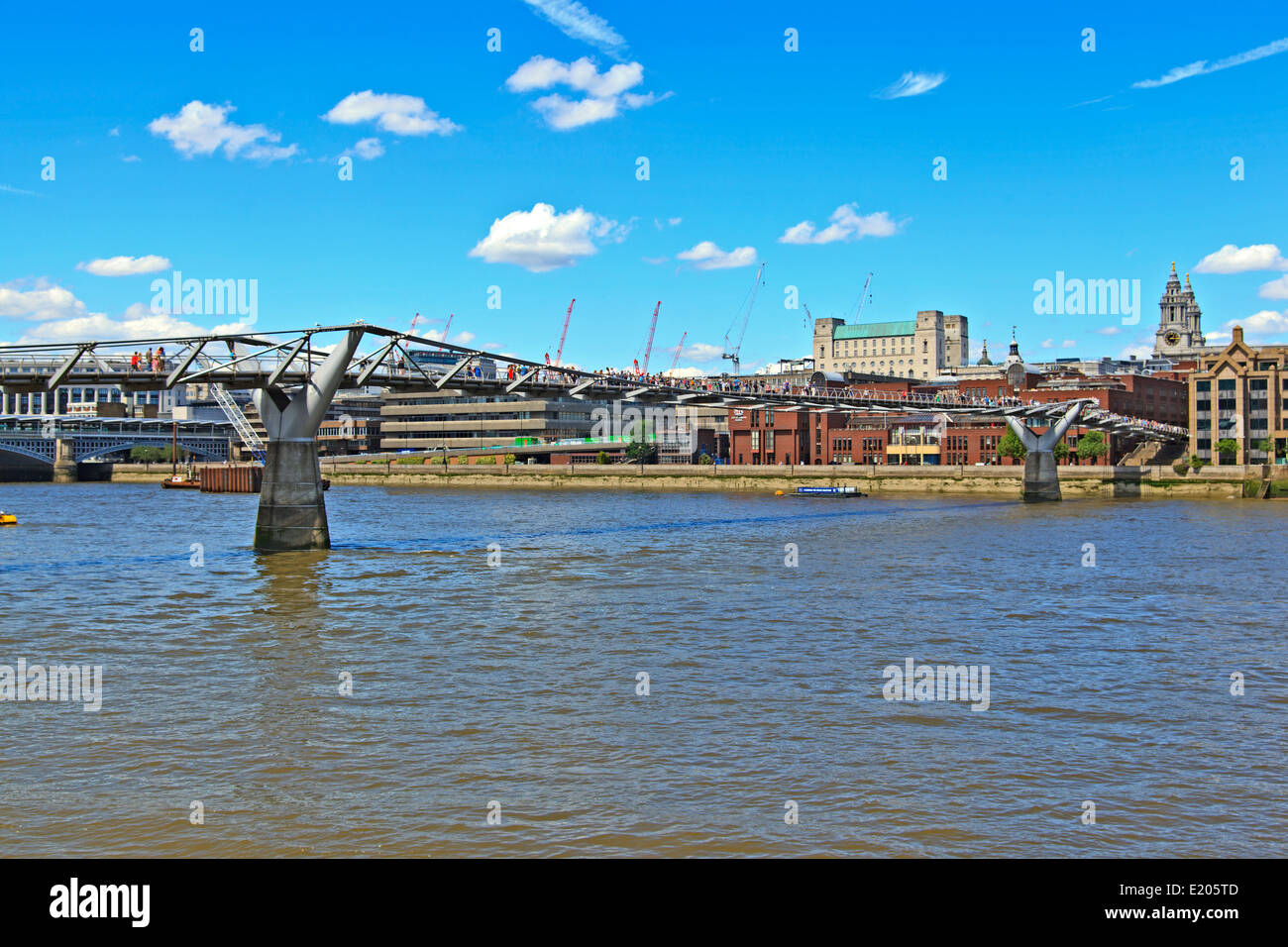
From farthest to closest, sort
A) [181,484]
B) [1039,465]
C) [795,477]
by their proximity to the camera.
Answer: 1. [795,477]
2. [181,484]
3. [1039,465]

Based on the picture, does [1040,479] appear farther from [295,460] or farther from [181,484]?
[181,484]

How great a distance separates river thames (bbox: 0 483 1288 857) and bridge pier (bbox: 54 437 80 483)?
107 metres

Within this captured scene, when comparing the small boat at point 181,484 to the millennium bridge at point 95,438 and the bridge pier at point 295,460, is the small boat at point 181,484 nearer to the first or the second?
the millennium bridge at point 95,438

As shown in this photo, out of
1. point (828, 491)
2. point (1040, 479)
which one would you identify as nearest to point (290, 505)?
point (1040, 479)

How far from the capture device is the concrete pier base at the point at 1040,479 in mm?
80312

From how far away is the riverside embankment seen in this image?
283ft

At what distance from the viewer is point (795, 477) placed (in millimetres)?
109062

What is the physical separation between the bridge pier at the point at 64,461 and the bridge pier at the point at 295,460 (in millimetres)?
105859

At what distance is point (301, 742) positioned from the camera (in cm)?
1288

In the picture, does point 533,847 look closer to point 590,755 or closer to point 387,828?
point 387,828

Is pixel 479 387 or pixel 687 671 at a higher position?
pixel 479 387

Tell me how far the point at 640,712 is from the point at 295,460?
25.8m
